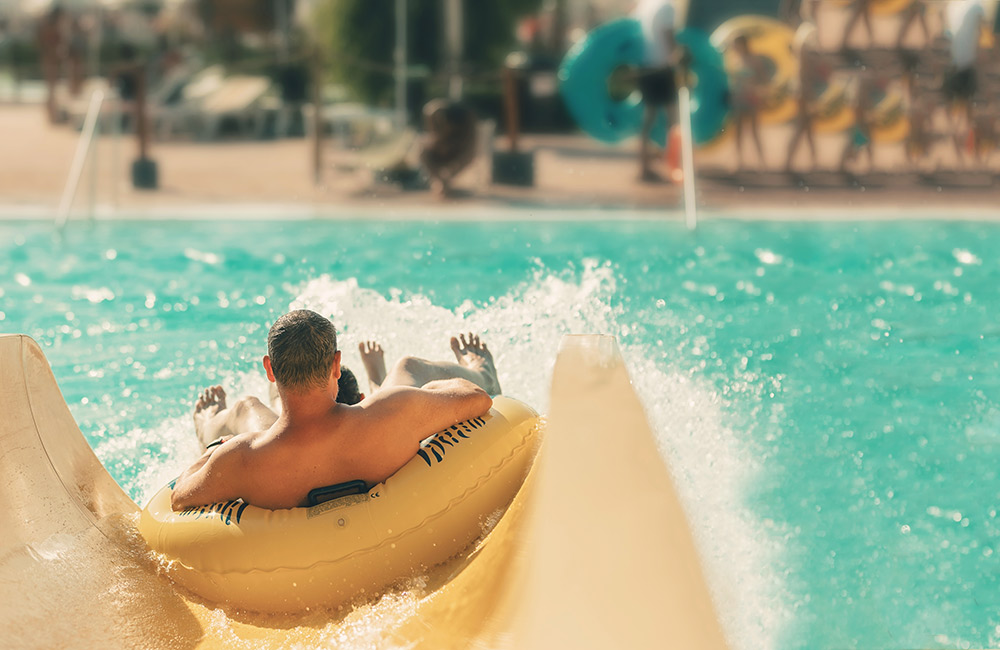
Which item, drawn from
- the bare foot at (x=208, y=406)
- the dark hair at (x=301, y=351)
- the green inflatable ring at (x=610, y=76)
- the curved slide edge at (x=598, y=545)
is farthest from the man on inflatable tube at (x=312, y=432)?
the green inflatable ring at (x=610, y=76)

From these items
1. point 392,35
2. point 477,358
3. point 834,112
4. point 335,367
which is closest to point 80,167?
point 477,358

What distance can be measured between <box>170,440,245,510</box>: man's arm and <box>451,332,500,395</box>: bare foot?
1.25m

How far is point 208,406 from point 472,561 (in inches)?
63.2

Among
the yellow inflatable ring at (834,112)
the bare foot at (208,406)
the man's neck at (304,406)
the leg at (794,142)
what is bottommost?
the bare foot at (208,406)

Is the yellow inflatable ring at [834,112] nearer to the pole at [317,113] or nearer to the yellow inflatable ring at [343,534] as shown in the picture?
the pole at [317,113]

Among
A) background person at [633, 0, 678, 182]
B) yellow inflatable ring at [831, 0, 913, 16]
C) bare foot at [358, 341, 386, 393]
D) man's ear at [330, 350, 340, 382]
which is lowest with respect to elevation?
bare foot at [358, 341, 386, 393]

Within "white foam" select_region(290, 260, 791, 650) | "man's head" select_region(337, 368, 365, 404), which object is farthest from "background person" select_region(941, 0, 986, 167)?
"man's head" select_region(337, 368, 365, 404)

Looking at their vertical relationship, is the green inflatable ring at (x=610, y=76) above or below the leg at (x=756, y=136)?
above

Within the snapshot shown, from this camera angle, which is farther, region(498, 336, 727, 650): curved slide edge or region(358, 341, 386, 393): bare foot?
region(358, 341, 386, 393): bare foot

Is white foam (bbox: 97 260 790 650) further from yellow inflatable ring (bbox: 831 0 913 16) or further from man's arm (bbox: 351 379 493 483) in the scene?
yellow inflatable ring (bbox: 831 0 913 16)

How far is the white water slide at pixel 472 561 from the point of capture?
1.91m

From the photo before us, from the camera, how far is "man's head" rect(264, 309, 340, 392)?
2539 mm

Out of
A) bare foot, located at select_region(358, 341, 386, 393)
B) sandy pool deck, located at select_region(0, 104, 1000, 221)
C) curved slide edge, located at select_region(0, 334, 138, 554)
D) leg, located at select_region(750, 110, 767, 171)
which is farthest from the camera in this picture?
leg, located at select_region(750, 110, 767, 171)

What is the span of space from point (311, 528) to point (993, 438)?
3.33 m
